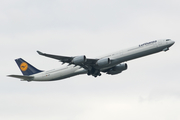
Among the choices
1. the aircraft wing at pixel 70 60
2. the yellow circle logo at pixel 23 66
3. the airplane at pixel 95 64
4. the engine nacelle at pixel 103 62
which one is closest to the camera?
the aircraft wing at pixel 70 60

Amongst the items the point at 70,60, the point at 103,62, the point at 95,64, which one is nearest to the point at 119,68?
the point at 95,64

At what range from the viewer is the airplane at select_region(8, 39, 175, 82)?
206 ft

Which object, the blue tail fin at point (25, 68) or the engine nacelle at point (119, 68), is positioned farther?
the blue tail fin at point (25, 68)

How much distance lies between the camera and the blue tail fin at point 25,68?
246ft

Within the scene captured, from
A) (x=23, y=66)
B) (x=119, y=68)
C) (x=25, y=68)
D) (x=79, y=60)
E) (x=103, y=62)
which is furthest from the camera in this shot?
(x=23, y=66)

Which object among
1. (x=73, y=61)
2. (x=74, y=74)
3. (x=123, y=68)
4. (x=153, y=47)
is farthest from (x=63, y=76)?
(x=153, y=47)

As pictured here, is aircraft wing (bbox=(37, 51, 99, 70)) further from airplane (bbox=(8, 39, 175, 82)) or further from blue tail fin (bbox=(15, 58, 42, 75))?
blue tail fin (bbox=(15, 58, 42, 75))

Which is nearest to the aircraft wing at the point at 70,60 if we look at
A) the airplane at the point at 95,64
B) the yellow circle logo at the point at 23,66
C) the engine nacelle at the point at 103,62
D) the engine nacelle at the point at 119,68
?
the airplane at the point at 95,64

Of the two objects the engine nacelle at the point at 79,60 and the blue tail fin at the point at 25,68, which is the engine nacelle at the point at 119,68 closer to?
the engine nacelle at the point at 79,60

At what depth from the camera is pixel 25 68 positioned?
7606 cm

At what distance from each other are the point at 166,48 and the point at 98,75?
1492 cm

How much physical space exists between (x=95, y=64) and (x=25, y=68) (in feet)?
57.3

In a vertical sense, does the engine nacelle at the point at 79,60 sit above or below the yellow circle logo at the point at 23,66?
below

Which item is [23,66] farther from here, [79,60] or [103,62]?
[103,62]
